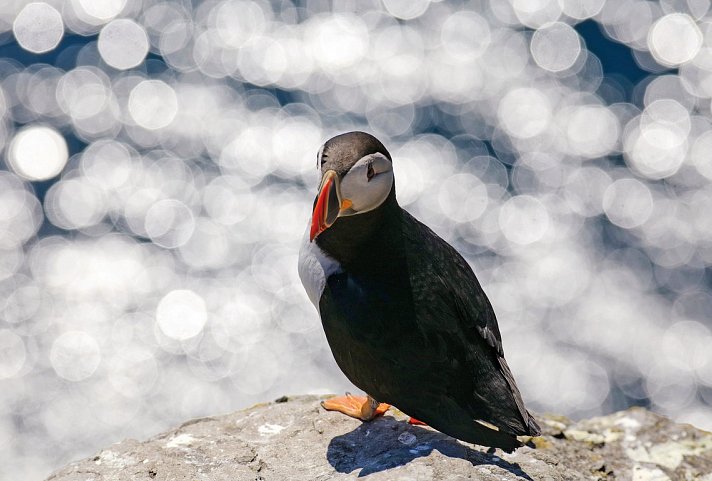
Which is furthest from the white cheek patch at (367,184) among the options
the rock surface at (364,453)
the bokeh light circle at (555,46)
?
the bokeh light circle at (555,46)

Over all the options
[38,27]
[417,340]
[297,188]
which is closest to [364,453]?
[417,340]

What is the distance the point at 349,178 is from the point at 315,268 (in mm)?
850

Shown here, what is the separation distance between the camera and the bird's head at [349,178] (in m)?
5.76

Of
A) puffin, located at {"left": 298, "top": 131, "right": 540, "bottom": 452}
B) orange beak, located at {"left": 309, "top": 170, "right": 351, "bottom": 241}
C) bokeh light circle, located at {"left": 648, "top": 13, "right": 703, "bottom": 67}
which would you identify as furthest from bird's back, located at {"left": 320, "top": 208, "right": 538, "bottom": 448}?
bokeh light circle, located at {"left": 648, "top": 13, "right": 703, "bottom": 67}

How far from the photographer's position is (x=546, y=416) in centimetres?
796

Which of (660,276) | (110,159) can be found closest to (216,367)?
(110,159)

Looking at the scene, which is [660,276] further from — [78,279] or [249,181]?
[78,279]

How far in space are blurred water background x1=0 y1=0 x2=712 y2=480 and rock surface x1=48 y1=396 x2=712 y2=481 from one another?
1050 centimetres

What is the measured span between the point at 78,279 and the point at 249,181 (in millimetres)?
5139

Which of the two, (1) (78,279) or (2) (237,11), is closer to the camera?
(1) (78,279)

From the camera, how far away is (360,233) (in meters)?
6.25

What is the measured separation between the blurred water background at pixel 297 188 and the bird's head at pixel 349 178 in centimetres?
1202

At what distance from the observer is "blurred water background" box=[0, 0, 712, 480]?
61.8 ft

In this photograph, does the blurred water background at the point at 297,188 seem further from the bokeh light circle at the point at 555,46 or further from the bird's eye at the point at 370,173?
the bird's eye at the point at 370,173
